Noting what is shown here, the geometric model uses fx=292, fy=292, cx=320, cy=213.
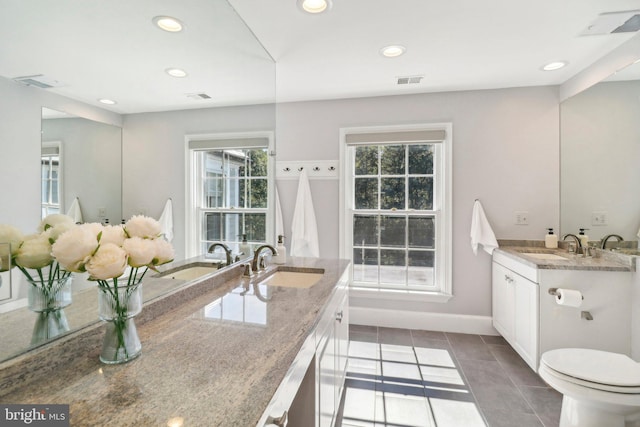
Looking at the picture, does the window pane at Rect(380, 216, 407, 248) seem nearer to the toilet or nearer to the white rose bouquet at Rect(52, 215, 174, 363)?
the toilet

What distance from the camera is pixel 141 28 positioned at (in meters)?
1.11

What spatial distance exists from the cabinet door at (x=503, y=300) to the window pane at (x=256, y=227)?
2.15 meters

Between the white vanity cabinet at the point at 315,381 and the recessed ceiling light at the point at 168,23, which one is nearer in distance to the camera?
the white vanity cabinet at the point at 315,381

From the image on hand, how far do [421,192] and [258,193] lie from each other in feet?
6.13

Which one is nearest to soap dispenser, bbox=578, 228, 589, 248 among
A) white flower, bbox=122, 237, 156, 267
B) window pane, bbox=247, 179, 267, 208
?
window pane, bbox=247, 179, 267, 208

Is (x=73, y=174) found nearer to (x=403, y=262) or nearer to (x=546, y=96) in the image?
(x=403, y=262)

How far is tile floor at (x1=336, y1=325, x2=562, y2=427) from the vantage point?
180 centimetres

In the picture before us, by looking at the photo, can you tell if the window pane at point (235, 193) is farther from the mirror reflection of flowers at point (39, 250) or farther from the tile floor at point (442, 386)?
the tile floor at point (442, 386)

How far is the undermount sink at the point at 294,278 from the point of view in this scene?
1971mm

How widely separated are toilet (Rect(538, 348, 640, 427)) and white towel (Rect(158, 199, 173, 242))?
1.99 m

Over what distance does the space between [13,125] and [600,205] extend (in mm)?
3609

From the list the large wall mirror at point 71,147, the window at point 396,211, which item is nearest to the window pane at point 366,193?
the window at point 396,211

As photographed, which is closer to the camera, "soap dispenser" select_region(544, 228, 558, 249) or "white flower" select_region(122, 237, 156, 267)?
"white flower" select_region(122, 237, 156, 267)

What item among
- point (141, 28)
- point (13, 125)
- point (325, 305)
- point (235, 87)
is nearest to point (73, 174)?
point (13, 125)
